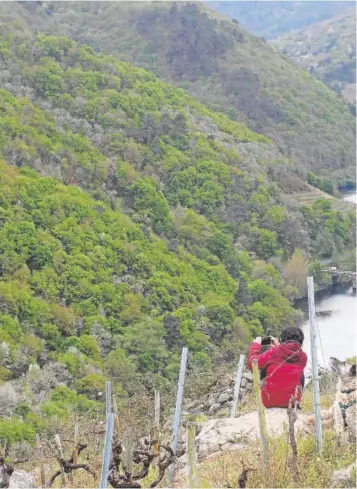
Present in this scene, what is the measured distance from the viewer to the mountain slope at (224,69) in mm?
91562

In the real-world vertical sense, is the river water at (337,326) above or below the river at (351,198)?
below

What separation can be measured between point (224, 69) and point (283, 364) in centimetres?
9007

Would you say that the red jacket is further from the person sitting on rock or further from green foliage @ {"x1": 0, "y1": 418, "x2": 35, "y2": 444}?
green foliage @ {"x1": 0, "y1": 418, "x2": 35, "y2": 444}

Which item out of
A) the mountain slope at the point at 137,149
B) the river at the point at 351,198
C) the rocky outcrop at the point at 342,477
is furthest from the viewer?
the river at the point at 351,198

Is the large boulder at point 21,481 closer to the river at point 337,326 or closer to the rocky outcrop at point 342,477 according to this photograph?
the rocky outcrop at point 342,477

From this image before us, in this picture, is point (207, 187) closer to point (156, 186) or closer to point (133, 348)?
point (156, 186)

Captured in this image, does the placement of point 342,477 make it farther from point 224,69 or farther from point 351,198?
point 224,69

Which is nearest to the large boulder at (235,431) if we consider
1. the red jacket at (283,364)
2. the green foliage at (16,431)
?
the red jacket at (283,364)

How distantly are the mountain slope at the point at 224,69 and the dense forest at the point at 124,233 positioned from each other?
16.0 meters

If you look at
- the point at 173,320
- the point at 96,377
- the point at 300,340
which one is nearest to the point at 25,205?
the point at 173,320

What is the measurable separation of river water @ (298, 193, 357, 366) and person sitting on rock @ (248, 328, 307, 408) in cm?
2760

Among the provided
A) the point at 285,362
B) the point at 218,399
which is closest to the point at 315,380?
the point at 285,362

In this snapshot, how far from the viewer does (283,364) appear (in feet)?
24.9

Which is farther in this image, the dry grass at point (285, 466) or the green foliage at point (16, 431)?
the green foliage at point (16, 431)
